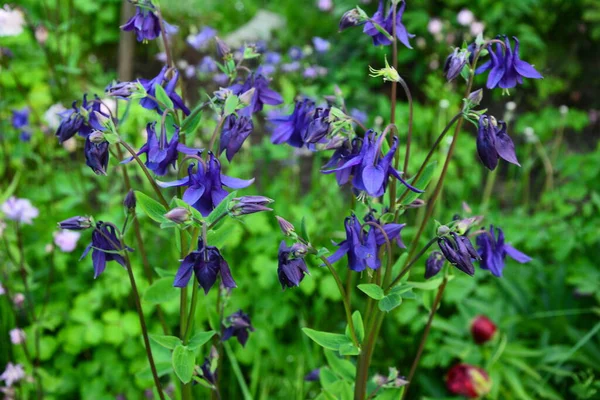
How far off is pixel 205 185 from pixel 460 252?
51cm

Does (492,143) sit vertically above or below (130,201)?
above

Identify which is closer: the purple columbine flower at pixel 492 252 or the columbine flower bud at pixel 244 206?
the columbine flower bud at pixel 244 206

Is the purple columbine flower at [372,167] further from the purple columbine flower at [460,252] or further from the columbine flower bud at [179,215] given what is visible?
the columbine flower bud at [179,215]

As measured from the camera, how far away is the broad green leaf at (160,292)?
55.8 inches

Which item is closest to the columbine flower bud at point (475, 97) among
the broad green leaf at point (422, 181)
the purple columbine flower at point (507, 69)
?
the purple columbine flower at point (507, 69)

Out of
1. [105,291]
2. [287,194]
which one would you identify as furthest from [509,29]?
[105,291]

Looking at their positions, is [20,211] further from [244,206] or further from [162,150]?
[244,206]

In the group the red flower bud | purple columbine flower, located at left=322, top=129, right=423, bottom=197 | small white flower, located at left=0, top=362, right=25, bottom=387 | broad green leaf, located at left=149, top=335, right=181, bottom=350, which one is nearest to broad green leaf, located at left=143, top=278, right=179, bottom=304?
broad green leaf, located at left=149, top=335, right=181, bottom=350

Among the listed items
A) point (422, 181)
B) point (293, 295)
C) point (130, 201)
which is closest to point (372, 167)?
point (422, 181)

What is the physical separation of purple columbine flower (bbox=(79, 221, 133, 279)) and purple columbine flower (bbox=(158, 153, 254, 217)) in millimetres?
271

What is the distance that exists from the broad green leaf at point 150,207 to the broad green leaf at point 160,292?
0.72 ft

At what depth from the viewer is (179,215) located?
1087 millimetres

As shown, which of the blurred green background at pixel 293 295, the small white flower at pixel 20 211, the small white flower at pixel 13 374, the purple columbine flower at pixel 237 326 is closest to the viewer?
the purple columbine flower at pixel 237 326

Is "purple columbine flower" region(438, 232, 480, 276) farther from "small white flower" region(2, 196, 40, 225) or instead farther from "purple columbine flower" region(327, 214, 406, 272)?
"small white flower" region(2, 196, 40, 225)
